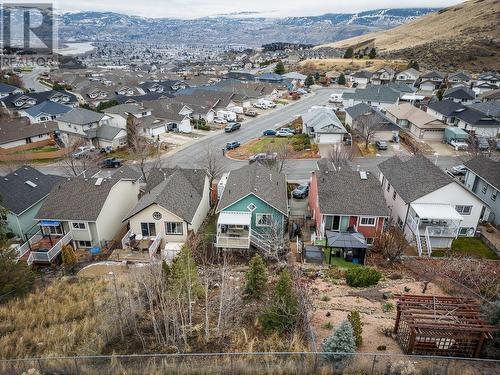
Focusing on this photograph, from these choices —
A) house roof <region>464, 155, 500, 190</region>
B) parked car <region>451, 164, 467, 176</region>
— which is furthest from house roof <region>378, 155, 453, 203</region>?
parked car <region>451, 164, 467, 176</region>

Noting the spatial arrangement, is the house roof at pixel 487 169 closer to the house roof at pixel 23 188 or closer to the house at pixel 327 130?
the house at pixel 327 130

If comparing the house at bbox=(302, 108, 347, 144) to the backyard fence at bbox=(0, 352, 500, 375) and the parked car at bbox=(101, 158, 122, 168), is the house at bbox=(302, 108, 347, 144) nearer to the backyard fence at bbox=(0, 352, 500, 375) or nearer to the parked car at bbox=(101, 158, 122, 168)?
the parked car at bbox=(101, 158, 122, 168)

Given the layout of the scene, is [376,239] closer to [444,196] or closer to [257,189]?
[444,196]

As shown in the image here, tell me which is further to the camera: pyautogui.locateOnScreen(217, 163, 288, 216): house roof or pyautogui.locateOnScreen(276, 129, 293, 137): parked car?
pyautogui.locateOnScreen(276, 129, 293, 137): parked car

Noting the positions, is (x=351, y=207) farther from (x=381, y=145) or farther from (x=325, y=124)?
(x=325, y=124)

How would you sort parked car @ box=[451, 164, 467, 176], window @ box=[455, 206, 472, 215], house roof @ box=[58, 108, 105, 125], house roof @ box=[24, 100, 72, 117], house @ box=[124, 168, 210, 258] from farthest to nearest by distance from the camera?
house roof @ box=[24, 100, 72, 117] → house roof @ box=[58, 108, 105, 125] → parked car @ box=[451, 164, 467, 176] → window @ box=[455, 206, 472, 215] → house @ box=[124, 168, 210, 258]

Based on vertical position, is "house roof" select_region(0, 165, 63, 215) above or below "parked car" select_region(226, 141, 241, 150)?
below

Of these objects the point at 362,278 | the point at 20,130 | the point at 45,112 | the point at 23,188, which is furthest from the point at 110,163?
the point at 362,278
